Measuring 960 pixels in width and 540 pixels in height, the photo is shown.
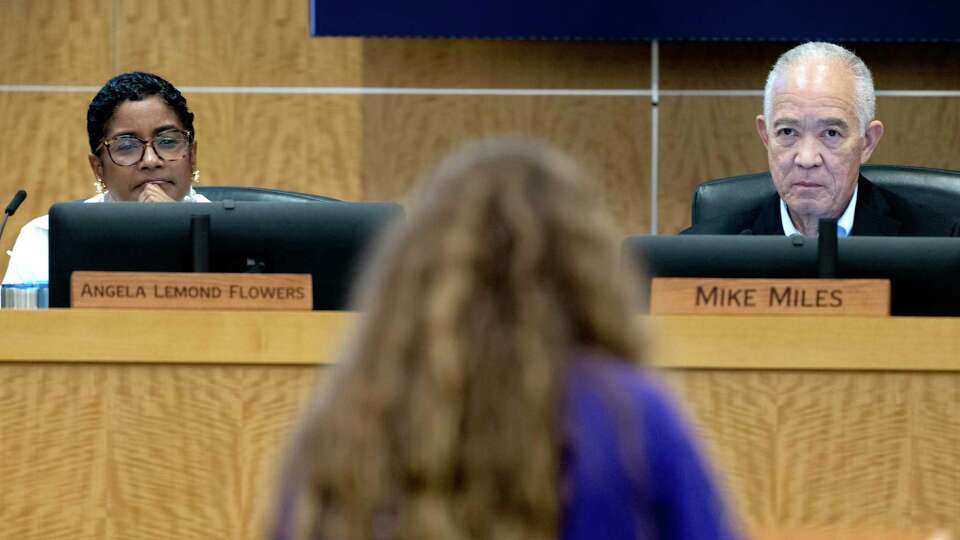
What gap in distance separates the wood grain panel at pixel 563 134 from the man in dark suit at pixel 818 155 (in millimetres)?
1355

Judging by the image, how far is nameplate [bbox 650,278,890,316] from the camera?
2.28 m

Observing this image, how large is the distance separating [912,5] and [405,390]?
11.4ft

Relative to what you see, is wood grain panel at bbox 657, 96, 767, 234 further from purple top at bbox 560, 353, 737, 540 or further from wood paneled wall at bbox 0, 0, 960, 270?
purple top at bbox 560, 353, 737, 540

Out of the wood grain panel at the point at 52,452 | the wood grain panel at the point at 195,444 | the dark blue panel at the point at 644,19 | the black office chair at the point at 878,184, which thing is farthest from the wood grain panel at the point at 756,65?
the wood grain panel at the point at 52,452

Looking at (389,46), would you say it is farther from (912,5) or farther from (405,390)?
(405,390)

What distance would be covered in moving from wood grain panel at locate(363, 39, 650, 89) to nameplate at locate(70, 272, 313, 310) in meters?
2.36

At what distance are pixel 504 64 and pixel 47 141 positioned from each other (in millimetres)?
1415

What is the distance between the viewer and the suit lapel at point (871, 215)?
10.4 ft

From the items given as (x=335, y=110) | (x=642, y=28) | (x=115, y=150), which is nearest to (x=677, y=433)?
(x=115, y=150)

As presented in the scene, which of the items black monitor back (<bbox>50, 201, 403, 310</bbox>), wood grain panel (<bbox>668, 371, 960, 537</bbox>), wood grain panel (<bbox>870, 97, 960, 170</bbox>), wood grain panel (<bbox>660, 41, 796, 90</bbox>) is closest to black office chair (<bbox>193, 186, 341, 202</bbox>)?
black monitor back (<bbox>50, 201, 403, 310</bbox>)

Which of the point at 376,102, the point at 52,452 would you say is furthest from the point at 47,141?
the point at 52,452

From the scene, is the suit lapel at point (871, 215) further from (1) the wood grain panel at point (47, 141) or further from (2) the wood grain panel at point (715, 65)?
(1) the wood grain panel at point (47, 141)

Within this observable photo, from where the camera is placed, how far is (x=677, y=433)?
118cm

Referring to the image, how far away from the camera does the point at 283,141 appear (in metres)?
4.63
